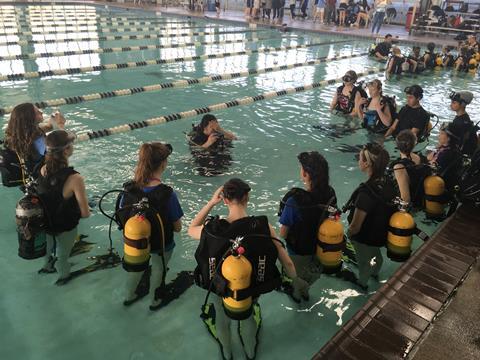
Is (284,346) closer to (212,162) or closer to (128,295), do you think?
(128,295)

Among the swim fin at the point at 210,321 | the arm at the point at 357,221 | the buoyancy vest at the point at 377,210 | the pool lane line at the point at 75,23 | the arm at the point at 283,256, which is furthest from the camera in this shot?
the pool lane line at the point at 75,23

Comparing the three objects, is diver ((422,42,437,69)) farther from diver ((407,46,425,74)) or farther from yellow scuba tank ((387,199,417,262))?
yellow scuba tank ((387,199,417,262))

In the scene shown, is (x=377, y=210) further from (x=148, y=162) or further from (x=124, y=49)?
(x=124, y=49)

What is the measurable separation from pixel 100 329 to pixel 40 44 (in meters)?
13.3

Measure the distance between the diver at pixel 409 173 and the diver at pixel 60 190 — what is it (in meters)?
2.78

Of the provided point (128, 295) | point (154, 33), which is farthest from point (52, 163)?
point (154, 33)

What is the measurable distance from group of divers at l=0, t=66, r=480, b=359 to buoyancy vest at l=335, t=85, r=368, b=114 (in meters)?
3.77

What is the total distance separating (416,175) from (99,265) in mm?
3094

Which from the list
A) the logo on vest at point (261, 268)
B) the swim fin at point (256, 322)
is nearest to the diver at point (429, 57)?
the swim fin at point (256, 322)

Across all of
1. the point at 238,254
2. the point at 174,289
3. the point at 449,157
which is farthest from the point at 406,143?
the point at 174,289

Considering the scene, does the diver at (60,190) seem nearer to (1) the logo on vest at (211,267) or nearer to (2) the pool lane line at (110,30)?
(1) the logo on vest at (211,267)

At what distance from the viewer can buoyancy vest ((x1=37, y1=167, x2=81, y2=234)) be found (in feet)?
10.5

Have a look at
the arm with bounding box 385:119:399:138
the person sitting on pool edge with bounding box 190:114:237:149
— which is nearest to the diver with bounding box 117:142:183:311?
the person sitting on pool edge with bounding box 190:114:237:149

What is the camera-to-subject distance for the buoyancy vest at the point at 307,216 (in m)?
2.92
